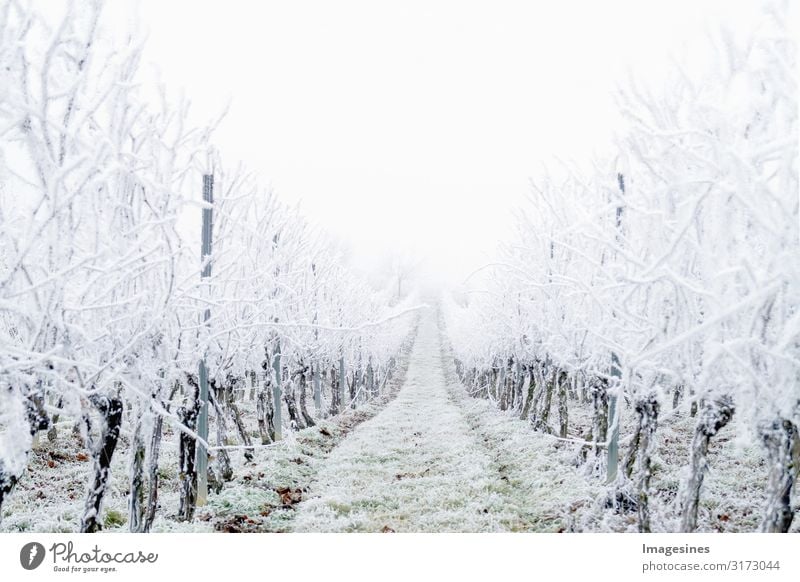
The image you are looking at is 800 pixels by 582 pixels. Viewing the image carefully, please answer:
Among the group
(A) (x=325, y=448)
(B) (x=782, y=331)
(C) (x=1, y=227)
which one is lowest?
(A) (x=325, y=448)

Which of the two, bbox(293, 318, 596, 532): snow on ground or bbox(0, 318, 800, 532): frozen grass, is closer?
bbox(0, 318, 800, 532): frozen grass

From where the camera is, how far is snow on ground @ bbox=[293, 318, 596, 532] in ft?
19.8

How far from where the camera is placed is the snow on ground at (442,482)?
6039mm

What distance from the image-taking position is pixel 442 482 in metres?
7.68

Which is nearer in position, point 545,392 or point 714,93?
point 714,93

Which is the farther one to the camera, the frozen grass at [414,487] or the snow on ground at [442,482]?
the snow on ground at [442,482]

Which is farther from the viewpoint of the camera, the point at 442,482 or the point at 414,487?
the point at 442,482
